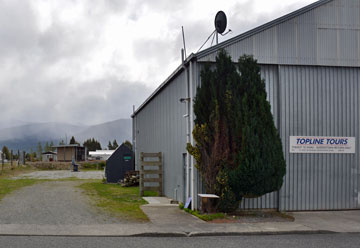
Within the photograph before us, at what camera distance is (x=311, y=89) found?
16.2m

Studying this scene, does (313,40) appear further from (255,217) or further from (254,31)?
(255,217)

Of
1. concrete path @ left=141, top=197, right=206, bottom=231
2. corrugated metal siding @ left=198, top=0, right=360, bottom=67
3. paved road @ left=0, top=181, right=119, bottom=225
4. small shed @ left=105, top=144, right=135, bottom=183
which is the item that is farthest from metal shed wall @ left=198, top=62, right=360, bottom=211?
small shed @ left=105, top=144, right=135, bottom=183

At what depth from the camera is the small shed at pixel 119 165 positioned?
30.1 meters

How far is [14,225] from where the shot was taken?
480 inches

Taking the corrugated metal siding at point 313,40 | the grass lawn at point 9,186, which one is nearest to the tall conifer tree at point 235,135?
the corrugated metal siding at point 313,40

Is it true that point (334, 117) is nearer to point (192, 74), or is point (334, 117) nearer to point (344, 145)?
point (344, 145)

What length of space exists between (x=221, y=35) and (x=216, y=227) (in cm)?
797

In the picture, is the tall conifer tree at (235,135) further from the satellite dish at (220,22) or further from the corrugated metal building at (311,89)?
the satellite dish at (220,22)

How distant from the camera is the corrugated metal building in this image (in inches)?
619

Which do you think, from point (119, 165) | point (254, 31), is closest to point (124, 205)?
point (254, 31)

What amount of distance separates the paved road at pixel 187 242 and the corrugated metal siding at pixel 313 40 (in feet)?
21.5

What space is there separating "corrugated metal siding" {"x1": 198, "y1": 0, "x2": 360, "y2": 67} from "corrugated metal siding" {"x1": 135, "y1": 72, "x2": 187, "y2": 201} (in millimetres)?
3025

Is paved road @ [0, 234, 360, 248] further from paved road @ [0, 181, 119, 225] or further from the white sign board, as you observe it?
the white sign board

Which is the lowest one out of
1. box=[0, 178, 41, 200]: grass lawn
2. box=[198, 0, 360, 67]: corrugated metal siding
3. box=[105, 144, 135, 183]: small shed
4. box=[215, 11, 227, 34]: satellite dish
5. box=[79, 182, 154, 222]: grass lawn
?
box=[0, 178, 41, 200]: grass lawn
